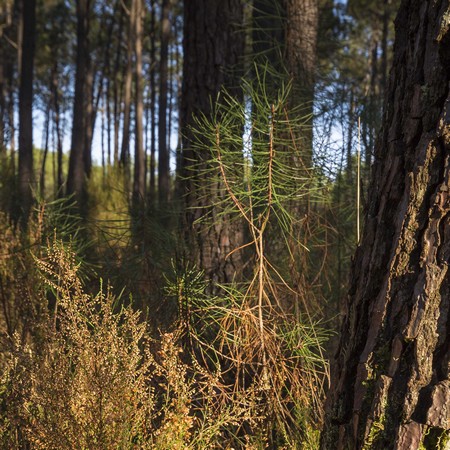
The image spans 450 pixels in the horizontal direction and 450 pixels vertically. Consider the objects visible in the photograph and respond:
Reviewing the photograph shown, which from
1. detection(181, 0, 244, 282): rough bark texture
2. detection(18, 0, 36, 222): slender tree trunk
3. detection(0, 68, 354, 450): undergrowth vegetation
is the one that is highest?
detection(18, 0, 36, 222): slender tree trunk

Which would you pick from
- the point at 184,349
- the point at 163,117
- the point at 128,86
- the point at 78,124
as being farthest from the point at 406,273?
the point at 128,86

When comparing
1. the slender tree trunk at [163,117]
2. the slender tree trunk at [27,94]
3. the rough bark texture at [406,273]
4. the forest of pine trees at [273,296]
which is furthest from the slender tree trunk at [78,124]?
the rough bark texture at [406,273]

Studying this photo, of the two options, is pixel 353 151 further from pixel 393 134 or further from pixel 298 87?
pixel 393 134

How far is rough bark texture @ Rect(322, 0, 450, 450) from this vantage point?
1.17 m

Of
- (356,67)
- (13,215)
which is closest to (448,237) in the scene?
(13,215)

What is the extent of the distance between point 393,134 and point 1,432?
1.45 meters

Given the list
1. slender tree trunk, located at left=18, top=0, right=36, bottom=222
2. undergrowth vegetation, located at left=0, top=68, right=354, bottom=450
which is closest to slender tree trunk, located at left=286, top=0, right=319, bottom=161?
undergrowth vegetation, located at left=0, top=68, right=354, bottom=450

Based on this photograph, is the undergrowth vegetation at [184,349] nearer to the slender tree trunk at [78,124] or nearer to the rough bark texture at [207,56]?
the rough bark texture at [207,56]

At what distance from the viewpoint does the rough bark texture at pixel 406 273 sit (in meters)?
1.17

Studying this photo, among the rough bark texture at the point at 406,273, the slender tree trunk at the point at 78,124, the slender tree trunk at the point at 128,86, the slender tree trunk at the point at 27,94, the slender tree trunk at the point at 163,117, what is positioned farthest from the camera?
the slender tree trunk at the point at 128,86

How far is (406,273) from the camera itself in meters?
1.22

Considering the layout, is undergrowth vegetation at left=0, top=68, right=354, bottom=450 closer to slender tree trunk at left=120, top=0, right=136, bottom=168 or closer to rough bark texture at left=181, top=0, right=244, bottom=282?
rough bark texture at left=181, top=0, right=244, bottom=282

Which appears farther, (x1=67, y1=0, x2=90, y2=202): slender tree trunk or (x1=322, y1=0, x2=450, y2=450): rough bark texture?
(x1=67, y1=0, x2=90, y2=202): slender tree trunk

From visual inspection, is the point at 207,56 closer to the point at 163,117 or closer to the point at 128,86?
the point at 163,117
